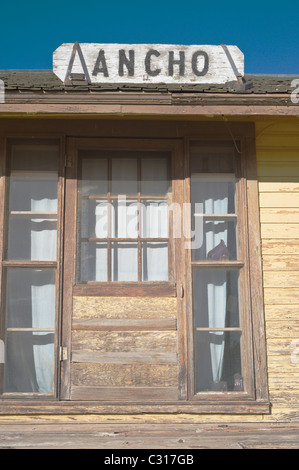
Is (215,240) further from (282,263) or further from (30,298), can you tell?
(30,298)

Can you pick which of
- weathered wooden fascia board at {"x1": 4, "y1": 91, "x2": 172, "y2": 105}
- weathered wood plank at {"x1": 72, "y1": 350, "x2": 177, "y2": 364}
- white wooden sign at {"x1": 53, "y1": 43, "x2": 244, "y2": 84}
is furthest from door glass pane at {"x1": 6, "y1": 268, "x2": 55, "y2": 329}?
white wooden sign at {"x1": 53, "y1": 43, "x2": 244, "y2": 84}

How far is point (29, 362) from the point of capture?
4223 millimetres

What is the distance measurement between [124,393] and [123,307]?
2.32 feet

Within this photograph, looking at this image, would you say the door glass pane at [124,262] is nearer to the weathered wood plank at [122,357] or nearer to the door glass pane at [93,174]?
the door glass pane at [93,174]

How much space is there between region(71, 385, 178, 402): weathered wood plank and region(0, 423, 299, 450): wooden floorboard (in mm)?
209

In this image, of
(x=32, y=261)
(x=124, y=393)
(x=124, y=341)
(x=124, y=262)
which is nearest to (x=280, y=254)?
(x=124, y=262)

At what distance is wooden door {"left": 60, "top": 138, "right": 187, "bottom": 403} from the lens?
4.16 m

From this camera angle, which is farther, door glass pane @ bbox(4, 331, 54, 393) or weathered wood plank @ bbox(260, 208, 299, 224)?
weathered wood plank @ bbox(260, 208, 299, 224)

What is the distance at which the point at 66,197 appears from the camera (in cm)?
441

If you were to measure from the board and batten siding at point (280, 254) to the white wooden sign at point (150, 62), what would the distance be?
2.09ft

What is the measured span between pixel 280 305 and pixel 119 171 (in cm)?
186

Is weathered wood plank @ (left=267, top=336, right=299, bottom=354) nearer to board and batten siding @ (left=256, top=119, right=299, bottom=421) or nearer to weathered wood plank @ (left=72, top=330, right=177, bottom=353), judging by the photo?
board and batten siding @ (left=256, top=119, right=299, bottom=421)

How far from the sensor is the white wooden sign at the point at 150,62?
171 inches
